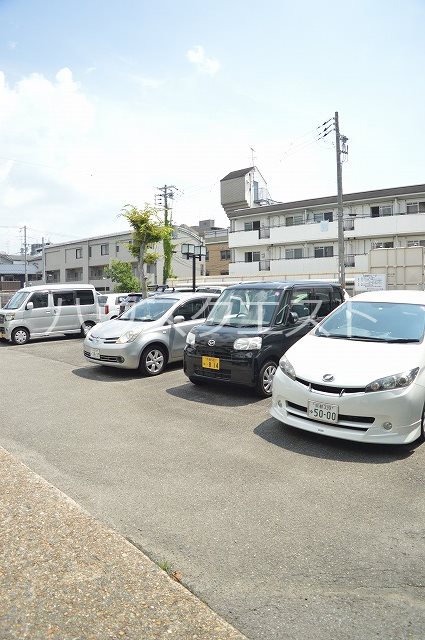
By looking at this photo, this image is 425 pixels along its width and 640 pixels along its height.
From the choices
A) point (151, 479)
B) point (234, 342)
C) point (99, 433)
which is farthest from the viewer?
point (234, 342)

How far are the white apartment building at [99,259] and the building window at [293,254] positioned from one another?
33.7 feet

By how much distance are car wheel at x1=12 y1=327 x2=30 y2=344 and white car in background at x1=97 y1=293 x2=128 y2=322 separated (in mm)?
2449

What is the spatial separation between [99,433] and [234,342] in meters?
2.29

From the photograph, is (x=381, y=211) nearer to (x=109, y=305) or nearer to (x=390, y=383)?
(x=109, y=305)

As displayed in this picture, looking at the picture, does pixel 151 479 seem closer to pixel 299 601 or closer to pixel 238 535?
pixel 238 535

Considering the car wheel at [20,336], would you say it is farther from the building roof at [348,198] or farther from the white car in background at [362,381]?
the building roof at [348,198]

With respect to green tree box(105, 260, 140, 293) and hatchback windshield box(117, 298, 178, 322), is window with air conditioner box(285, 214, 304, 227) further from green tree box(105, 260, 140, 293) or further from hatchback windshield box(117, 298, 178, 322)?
hatchback windshield box(117, 298, 178, 322)

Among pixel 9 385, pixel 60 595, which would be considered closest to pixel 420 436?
pixel 60 595

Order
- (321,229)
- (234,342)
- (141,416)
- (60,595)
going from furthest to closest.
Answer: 1. (321,229)
2. (234,342)
3. (141,416)
4. (60,595)

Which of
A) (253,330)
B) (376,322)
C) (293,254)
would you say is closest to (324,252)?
(293,254)

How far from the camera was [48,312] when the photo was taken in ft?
46.5

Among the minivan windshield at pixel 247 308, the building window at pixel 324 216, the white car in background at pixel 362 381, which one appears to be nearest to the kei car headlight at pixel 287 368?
the white car in background at pixel 362 381

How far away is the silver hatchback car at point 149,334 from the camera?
809 centimetres

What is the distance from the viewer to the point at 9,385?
770 centimetres
